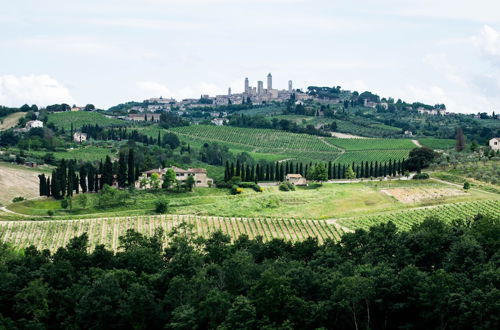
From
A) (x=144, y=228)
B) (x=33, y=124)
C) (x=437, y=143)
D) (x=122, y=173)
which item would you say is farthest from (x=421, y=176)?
(x=33, y=124)

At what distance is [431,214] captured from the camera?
6994 centimetres

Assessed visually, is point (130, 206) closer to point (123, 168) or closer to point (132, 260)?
point (123, 168)

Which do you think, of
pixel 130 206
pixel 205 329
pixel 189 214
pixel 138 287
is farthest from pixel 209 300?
pixel 130 206

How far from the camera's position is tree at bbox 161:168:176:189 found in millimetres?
86000

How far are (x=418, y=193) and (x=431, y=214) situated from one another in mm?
9812

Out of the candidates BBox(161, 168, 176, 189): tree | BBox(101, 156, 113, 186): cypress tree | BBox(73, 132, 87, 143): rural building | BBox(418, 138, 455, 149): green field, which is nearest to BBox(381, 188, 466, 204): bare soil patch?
BBox(161, 168, 176, 189): tree

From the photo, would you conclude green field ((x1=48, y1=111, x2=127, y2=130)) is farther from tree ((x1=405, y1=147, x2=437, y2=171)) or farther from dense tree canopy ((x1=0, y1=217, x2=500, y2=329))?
dense tree canopy ((x1=0, y1=217, x2=500, y2=329))

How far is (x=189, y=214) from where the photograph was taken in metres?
70.9

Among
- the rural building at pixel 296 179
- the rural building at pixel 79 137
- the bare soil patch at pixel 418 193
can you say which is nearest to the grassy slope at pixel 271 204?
the bare soil patch at pixel 418 193

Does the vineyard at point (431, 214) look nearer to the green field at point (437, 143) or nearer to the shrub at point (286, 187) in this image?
the shrub at point (286, 187)

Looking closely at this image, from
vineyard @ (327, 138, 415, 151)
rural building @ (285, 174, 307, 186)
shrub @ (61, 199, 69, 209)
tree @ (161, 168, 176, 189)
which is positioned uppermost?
vineyard @ (327, 138, 415, 151)

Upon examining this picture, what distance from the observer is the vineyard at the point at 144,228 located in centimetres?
6147

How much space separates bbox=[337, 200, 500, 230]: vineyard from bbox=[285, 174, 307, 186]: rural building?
22.7 metres

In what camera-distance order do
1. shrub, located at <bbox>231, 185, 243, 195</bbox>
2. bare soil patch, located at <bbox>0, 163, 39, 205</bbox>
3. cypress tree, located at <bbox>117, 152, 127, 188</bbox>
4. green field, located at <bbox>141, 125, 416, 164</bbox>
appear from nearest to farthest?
1. bare soil patch, located at <bbox>0, 163, 39, 205</bbox>
2. shrub, located at <bbox>231, 185, 243, 195</bbox>
3. cypress tree, located at <bbox>117, 152, 127, 188</bbox>
4. green field, located at <bbox>141, 125, 416, 164</bbox>
